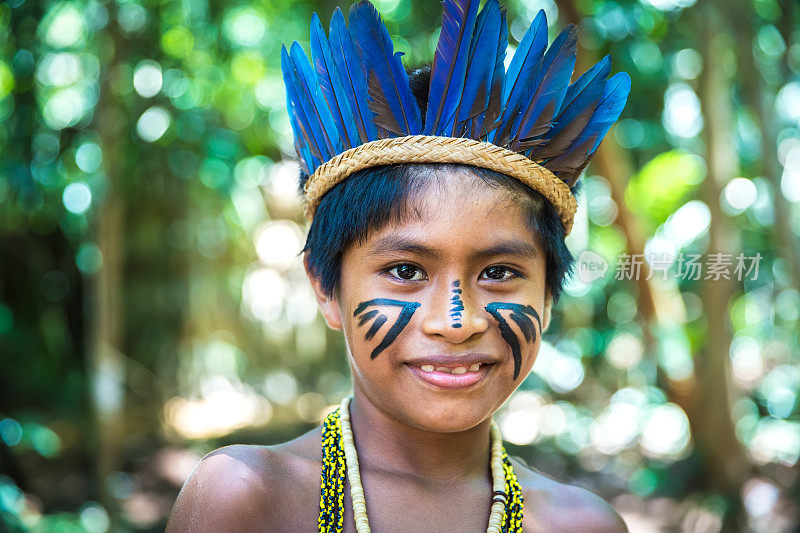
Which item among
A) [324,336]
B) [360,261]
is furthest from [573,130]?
[324,336]

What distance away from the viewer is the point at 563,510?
76.7 inches

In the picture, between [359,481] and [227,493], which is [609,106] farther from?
[227,493]

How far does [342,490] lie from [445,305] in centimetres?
53

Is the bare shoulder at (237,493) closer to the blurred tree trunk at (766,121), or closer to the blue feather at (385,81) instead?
the blue feather at (385,81)

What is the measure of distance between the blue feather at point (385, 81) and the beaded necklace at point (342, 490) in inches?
29.6

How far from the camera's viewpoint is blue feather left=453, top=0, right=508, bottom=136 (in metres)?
1.71

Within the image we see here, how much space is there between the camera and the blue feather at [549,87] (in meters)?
1.74

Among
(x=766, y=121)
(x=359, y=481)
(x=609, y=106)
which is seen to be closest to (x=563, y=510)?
(x=359, y=481)

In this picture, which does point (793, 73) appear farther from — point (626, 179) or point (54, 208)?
point (54, 208)

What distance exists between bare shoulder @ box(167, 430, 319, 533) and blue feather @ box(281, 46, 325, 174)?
29.9 inches

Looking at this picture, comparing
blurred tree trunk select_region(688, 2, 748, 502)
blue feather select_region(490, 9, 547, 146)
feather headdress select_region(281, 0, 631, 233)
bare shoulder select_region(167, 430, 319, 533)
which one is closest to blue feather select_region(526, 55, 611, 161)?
feather headdress select_region(281, 0, 631, 233)

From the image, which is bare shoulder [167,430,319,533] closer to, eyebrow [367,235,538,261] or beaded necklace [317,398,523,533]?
beaded necklace [317,398,523,533]

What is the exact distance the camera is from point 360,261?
1696mm

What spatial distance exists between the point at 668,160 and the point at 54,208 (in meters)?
5.68
